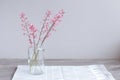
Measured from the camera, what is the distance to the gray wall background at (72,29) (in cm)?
211

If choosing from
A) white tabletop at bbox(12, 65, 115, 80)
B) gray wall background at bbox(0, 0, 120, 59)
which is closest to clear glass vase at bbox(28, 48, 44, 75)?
white tabletop at bbox(12, 65, 115, 80)

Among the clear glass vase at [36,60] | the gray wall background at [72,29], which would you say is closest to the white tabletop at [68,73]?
the clear glass vase at [36,60]

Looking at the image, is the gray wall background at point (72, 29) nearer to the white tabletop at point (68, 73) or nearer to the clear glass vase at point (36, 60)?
the white tabletop at point (68, 73)

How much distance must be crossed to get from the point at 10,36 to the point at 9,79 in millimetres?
613

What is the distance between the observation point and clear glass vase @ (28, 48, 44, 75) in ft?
5.44

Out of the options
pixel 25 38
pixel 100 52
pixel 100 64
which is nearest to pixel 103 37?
pixel 100 52

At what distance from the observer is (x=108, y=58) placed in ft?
7.20

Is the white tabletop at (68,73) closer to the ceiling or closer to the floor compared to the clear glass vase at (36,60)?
closer to the floor

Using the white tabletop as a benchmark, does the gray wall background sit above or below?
above

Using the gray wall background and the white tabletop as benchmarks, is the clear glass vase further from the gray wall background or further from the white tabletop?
the gray wall background

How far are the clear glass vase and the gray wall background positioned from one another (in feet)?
1.60

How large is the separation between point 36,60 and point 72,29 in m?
0.58

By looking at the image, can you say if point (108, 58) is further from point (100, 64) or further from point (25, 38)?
point (25, 38)

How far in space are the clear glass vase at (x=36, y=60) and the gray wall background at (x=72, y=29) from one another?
486mm
